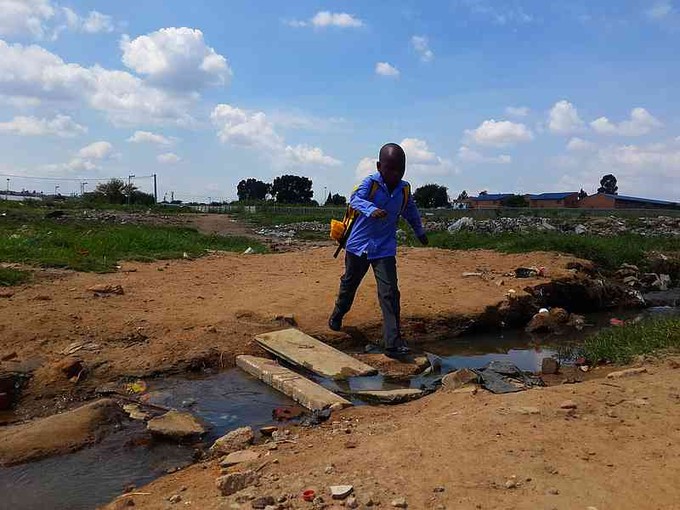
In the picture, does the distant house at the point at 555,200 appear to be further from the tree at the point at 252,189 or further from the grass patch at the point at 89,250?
the grass patch at the point at 89,250

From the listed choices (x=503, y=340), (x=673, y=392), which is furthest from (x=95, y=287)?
(x=673, y=392)

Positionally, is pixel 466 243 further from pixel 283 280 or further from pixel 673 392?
pixel 673 392

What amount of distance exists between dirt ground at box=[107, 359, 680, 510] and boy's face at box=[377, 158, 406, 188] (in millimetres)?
2423

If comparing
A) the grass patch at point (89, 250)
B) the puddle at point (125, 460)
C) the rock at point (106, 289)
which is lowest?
the puddle at point (125, 460)

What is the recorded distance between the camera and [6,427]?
12.6 feet

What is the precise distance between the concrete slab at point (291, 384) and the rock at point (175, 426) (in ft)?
2.49

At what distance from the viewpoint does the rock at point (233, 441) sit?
11.3 ft

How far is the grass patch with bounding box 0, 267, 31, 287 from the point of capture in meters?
6.97

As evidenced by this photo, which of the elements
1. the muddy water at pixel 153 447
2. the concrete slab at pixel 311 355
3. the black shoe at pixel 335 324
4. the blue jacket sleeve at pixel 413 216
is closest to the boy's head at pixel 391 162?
the blue jacket sleeve at pixel 413 216

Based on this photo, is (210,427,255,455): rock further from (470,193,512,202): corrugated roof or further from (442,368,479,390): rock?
(470,193,512,202): corrugated roof

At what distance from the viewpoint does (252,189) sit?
9250cm

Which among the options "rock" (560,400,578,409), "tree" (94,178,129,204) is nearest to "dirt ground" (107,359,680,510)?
"rock" (560,400,578,409)

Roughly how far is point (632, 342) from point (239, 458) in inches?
155

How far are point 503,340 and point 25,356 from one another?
5.01m
